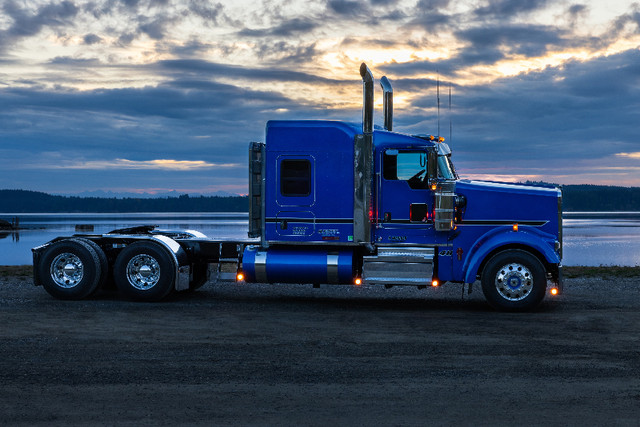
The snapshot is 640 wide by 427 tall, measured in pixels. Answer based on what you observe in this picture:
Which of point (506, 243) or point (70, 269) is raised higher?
point (506, 243)

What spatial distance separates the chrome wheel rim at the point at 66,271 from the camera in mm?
14977

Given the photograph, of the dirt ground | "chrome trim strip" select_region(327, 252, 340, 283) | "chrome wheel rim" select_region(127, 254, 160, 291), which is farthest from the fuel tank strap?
"chrome wheel rim" select_region(127, 254, 160, 291)

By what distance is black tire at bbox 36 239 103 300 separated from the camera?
14.9 m

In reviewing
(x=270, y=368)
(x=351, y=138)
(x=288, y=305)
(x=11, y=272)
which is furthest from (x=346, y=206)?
(x=11, y=272)

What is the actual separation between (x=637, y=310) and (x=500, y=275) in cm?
268

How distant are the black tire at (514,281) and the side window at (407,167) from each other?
1.96 metres

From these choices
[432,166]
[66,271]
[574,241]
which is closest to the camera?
[432,166]

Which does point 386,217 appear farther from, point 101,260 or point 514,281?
point 101,260

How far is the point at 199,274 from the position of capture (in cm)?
1580

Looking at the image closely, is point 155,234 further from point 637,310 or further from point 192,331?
point 637,310

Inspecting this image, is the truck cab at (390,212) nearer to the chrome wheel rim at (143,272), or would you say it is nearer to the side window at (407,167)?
the side window at (407,167)

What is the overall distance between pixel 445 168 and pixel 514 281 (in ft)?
7.98

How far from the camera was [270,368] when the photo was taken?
838cm

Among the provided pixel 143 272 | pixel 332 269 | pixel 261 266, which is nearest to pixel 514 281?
pixel 332 269
